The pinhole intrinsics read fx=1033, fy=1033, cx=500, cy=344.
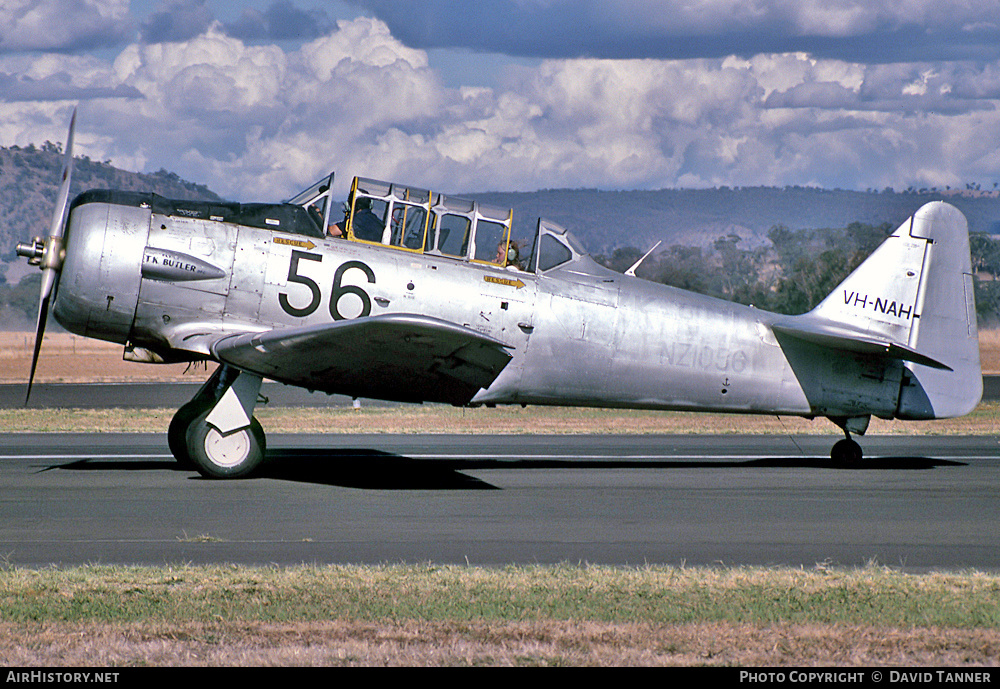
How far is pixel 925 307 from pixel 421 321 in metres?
7.11

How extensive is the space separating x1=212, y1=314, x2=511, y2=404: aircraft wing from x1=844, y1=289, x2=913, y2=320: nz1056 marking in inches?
209

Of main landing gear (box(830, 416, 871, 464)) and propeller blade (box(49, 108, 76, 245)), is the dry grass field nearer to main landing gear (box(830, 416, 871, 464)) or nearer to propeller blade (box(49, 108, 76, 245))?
propeller blade (box(49, 108, 76, 245))

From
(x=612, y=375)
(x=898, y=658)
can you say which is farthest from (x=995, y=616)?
(x=612, y=375)

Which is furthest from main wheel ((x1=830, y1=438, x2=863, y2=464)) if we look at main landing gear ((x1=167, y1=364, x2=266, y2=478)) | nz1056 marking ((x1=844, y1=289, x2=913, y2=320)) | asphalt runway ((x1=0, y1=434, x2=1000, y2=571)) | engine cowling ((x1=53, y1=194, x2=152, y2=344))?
engine cowling ((x1=53, y1=194, x2=152, y2=344))

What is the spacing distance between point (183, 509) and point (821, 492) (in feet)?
21.1

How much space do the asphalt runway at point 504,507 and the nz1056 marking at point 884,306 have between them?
1.97m

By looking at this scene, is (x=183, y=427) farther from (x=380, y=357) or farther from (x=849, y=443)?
(x=849, y=443)

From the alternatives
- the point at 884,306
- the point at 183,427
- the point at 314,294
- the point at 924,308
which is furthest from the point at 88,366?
the point at 924,308

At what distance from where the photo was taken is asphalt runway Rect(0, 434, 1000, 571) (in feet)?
24.9

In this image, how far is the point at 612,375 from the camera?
12.0 meters

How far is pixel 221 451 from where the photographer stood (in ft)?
36.7

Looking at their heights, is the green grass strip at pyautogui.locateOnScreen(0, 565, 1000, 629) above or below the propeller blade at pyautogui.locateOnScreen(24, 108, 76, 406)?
below

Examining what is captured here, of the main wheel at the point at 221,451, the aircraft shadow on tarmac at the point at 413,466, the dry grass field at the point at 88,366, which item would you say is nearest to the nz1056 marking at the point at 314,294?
the main wheel at the point at 221,451

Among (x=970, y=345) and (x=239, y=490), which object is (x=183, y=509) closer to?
(x=239, y=490)
